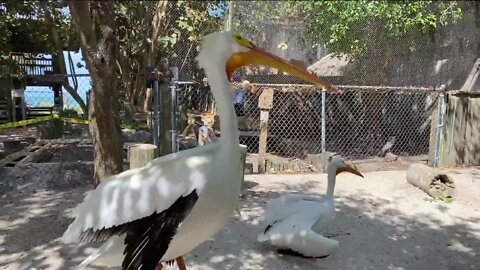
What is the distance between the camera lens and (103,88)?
317cm

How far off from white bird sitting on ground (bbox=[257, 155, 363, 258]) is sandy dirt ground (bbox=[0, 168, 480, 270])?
5.7 inches

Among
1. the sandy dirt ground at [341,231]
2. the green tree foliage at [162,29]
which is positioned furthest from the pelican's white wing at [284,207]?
the green tree foliage at [162,29]

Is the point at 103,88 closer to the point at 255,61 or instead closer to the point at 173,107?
the point at 255,61

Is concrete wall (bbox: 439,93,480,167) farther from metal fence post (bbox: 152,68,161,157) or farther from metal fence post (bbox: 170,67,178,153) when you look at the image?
metal fence post (bbox: 152,68,161,157)

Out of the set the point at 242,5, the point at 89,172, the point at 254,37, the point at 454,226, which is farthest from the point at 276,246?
the point at 254,37

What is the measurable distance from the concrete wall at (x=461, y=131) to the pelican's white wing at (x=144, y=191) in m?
6.26

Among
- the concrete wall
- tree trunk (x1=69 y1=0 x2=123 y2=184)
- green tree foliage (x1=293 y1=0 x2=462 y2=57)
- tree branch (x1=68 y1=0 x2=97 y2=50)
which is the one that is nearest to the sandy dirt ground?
tree trunk (x1=69 y1=0 x2=123 y2=184)

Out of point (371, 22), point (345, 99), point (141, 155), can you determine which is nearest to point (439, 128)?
point (371, 22)

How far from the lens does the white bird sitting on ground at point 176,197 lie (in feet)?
7.18

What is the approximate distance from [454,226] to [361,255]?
1.45 meters

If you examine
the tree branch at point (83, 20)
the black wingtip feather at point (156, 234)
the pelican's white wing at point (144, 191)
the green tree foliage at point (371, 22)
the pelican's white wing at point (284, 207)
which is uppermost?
the green tree foliage at point (371, 22)

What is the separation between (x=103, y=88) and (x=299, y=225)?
1789 millimetres

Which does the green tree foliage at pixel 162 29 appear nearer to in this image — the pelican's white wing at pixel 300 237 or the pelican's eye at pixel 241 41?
the pelican's white wing at pixel 300 237

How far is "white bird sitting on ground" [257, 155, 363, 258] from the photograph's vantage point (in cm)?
358
